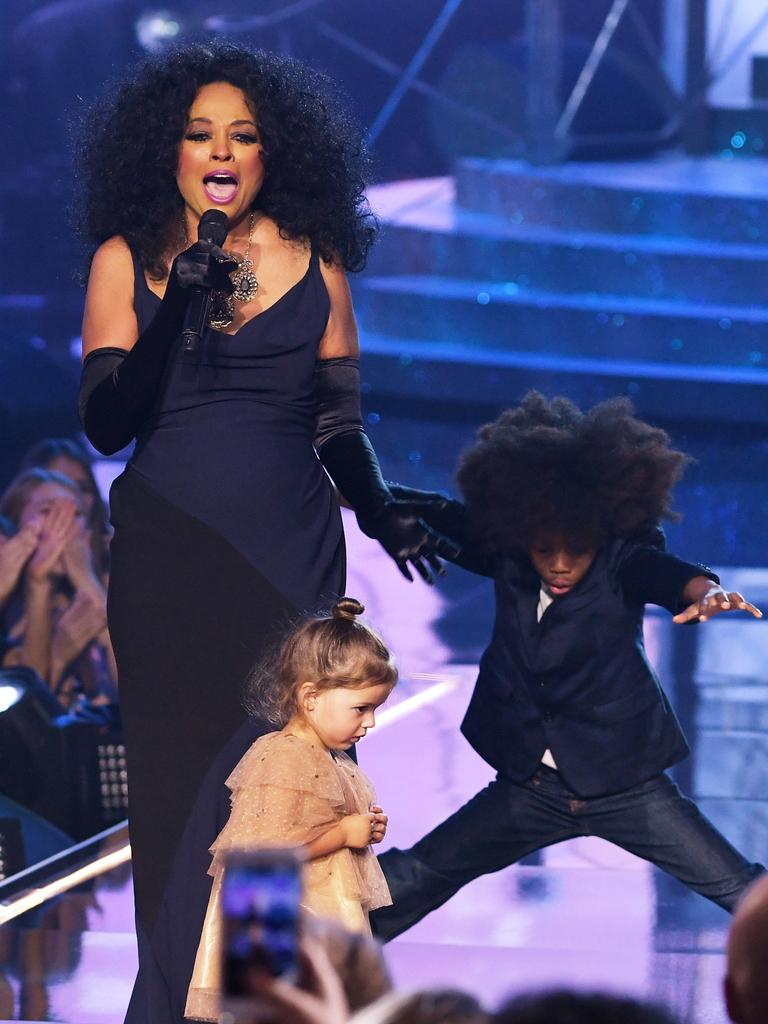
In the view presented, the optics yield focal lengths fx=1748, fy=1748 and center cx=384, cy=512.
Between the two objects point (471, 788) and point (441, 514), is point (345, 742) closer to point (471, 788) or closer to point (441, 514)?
point (441, 514)

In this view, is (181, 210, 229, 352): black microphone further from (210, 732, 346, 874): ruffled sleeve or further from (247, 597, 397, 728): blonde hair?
(210, 732, 346, 874): ruffled sleeve

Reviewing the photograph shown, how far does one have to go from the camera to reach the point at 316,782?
8.68ft

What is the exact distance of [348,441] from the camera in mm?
3064

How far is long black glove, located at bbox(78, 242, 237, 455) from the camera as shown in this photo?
266 cm

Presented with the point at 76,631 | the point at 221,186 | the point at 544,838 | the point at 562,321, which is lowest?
the point at 544,838

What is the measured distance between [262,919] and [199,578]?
1796mm

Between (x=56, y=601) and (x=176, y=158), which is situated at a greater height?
(x=176, y=158)

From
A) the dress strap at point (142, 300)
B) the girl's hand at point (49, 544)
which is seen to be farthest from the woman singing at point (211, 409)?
the girl's hand at point (49, 544)

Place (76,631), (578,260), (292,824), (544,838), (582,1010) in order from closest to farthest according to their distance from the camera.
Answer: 1. (582,1010)
2. (292,824)
3. (544,838)
4. (76,631)
5. (578,260)

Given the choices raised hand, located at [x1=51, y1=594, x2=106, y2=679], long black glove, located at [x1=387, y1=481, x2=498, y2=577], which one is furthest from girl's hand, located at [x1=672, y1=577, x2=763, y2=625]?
raised hand, located at [x1=51, y1=594, x2=106, y2=679]

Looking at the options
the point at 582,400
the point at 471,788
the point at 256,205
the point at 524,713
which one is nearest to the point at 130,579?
the point at 256,205

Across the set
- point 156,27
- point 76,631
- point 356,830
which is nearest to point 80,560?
point 76,631

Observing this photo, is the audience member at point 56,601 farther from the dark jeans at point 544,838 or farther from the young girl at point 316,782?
the young girl at point 316,782

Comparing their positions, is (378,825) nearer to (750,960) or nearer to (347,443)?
(347,443)
